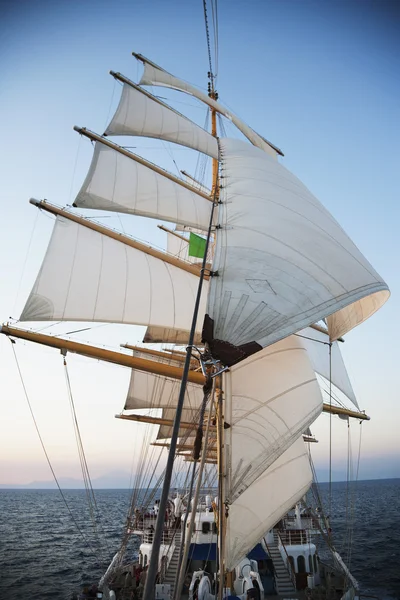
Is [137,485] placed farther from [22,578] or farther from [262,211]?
[262,211]

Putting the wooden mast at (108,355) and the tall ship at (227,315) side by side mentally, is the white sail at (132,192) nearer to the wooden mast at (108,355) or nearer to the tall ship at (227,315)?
the tall ship at (227,315)

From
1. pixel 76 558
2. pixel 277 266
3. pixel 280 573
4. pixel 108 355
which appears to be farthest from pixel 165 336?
pixel 76 558

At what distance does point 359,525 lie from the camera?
43.4 metres

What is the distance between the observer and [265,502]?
31.6ft

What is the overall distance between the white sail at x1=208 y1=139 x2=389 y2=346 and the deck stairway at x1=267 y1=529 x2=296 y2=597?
367 inches

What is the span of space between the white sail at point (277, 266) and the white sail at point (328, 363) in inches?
373

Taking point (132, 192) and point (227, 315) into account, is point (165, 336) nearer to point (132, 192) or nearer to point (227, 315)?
point (132, 192)

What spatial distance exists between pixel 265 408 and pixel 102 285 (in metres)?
8.60

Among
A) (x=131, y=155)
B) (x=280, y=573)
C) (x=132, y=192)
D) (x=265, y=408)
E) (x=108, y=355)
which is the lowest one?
(x=280, y=573)

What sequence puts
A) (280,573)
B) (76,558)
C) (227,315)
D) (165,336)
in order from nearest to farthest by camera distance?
(227,315) → (280,573) → (165,336) → (76,558)

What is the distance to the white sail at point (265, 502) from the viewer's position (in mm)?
8492

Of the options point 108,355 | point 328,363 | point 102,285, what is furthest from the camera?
point 328,363

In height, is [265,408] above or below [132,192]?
below

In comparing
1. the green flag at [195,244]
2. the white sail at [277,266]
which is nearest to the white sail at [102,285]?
the green flag at [195,244]
